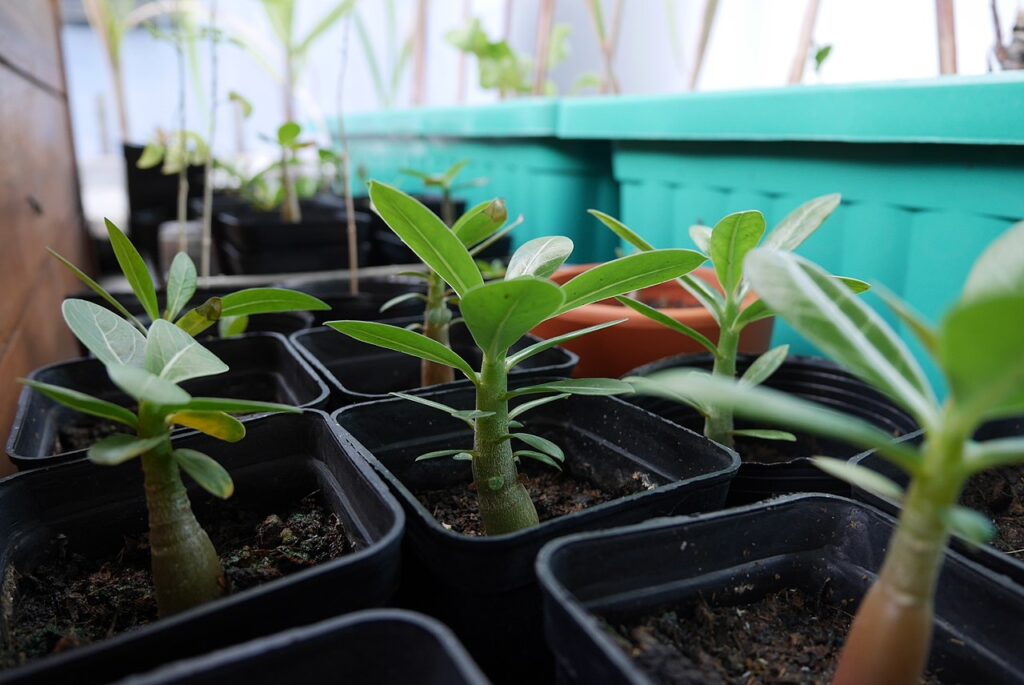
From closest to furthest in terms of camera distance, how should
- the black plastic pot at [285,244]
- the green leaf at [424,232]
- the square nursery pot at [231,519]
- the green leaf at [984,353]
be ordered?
the green leaf at [984,353]
the square nursery pot at [231,519]
the green leaf at [424,232]
the black plastic pot at [285,244]

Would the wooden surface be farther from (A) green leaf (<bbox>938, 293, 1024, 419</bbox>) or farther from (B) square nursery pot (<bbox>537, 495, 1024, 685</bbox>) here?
(A) green leaf (<bbox>938, 293, 1024, 419</bbox>)

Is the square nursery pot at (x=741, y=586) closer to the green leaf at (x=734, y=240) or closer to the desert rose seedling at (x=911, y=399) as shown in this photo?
the desert rose seedling at (x=911, y=399)

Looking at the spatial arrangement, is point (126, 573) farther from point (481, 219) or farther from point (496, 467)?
point (481, 219)

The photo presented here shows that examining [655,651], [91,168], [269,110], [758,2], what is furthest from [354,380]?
[269,110]

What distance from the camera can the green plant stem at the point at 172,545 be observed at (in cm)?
44

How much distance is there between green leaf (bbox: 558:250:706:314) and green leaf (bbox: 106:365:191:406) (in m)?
0.24

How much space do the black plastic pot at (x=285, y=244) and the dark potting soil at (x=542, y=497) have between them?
96 centimetres

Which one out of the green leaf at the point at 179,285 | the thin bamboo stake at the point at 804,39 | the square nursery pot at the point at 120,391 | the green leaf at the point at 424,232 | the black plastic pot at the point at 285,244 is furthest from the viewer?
the black plastic pot at the point at 285,244

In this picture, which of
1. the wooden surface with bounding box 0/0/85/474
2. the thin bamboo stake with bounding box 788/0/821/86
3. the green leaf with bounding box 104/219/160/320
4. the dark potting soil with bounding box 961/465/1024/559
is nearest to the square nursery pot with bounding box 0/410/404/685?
the green leaf with bounding box 104/219/160/320

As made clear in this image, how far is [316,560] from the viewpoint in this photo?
52 centimetres

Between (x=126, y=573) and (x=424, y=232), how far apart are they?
1.15 feet

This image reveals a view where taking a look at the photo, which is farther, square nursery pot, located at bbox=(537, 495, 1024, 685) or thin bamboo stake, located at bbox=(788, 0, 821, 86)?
thin bamboo stake, located at bbox=(788, 0, 821, 86)

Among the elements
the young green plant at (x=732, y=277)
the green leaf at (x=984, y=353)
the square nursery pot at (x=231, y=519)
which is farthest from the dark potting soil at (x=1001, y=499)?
the square nursery pot at (x=231, y=519)

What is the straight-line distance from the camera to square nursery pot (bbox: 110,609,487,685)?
318 millimetres
